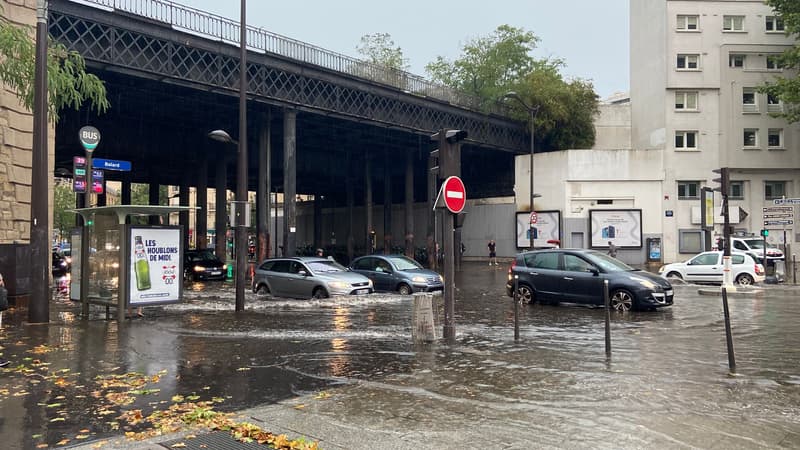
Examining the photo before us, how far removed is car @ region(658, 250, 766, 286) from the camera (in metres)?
23.7

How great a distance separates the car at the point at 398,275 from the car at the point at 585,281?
3701 millimetres

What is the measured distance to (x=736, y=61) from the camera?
1786 inches

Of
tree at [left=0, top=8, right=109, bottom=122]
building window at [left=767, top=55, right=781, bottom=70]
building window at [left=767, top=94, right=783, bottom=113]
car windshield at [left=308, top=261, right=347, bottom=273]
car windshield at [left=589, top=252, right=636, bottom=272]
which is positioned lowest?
car windshield at [left=308, top=261, right=347, bottom=273]

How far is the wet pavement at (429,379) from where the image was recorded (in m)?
5.61

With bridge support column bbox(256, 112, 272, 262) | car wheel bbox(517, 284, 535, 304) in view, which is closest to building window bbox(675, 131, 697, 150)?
bridge support column bbox(256, 112, 272, 262)

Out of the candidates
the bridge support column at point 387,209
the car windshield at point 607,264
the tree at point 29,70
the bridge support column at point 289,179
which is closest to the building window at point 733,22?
the bridge support column at point 387,209

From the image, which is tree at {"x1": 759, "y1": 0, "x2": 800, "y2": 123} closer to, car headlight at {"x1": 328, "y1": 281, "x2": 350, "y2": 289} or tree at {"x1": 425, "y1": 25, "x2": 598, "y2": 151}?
tree at {"x1": 425, "y1": 25, "x2": 598, "y2": 151}

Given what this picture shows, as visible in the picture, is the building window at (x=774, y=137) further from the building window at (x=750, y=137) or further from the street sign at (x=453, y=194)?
the street sign at (x=453, y=194)

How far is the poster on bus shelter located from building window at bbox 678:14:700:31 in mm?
41358

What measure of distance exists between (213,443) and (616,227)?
41340 millimetres

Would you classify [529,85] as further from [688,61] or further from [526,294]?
[526,294]

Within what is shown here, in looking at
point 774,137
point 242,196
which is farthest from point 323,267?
point 774,137

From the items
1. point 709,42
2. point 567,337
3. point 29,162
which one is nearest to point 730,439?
point 567,337

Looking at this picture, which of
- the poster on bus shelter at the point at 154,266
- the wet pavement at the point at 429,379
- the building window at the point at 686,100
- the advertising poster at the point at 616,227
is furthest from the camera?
the building window at the point at 686,100
